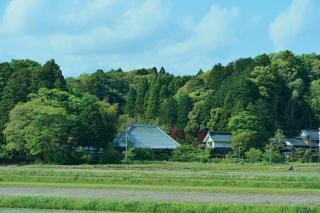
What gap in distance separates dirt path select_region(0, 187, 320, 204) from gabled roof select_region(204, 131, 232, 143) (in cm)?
3848

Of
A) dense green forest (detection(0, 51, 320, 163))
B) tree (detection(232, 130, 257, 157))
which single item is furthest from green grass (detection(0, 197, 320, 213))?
tree (detection(232, 130, 257, 157))

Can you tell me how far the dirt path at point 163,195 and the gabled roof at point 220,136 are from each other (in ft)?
126

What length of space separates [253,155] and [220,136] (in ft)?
28.0

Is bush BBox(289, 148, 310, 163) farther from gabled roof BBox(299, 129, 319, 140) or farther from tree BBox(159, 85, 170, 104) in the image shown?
tree BBox(159, 85, 170, 104)

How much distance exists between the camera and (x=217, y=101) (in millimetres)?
66312

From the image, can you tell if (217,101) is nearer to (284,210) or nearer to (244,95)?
(244,95)

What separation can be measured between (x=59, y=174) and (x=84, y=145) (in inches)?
785

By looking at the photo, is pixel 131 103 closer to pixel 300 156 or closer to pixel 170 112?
→ pixel 170 112

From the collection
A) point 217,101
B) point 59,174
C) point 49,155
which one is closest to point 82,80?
point 217,101

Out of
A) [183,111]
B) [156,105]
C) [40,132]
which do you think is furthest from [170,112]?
[40,132]

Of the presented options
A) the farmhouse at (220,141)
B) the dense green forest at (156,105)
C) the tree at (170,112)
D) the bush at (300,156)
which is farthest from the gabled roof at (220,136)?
the tree at (170,112)

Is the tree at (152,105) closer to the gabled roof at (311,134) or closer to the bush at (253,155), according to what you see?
the gabled roof at (311,134)

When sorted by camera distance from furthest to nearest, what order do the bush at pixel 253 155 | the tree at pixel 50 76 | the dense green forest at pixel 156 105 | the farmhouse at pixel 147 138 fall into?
the farmhouse at pixel 147 138
the bush at pixel 253 155
the tree at pixel 50 76
the dense green forest at pixel 156 105

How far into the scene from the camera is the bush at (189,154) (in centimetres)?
5750
